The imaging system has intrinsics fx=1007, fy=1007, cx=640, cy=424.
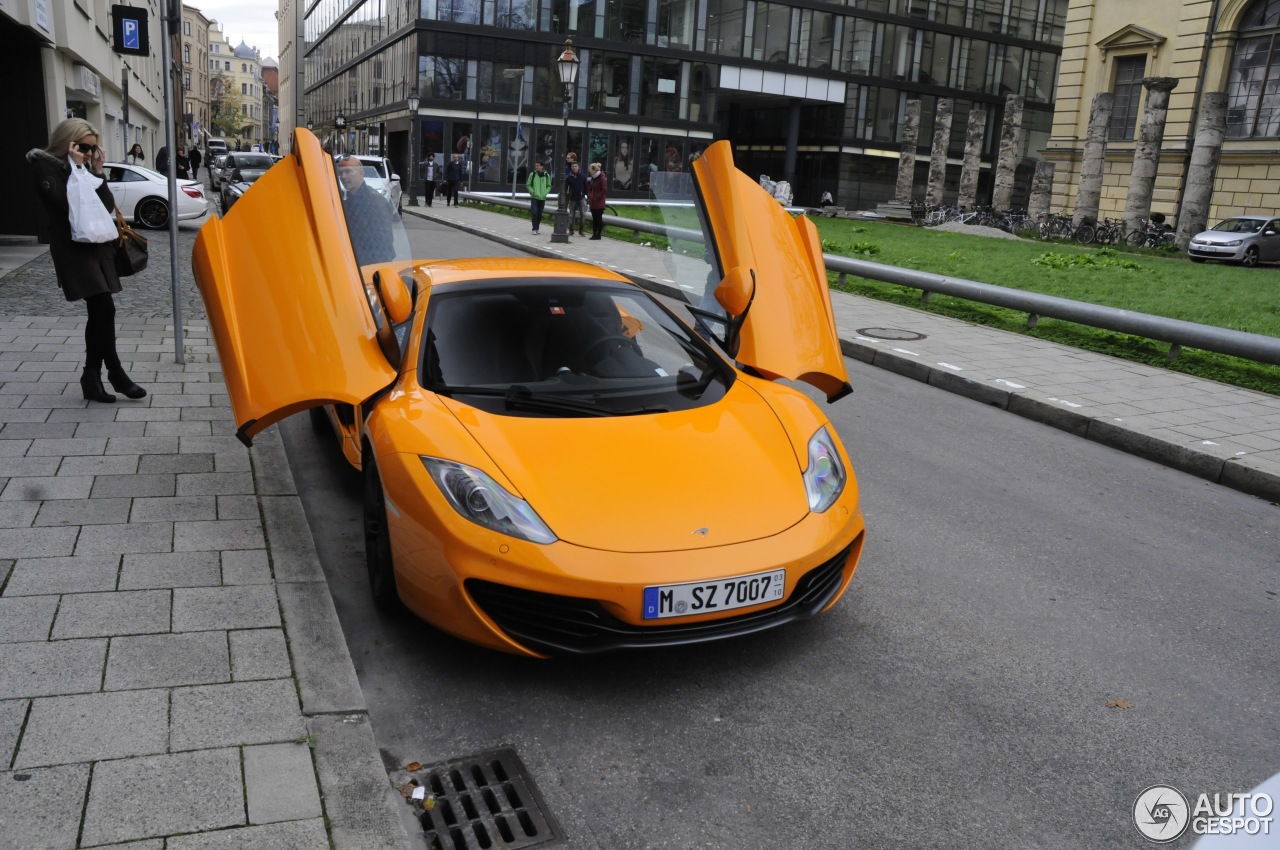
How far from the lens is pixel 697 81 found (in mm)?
51812

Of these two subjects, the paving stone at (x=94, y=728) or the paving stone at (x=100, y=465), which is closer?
the paving stone at (x=94, y=728)

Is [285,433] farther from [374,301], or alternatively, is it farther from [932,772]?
[932,772]

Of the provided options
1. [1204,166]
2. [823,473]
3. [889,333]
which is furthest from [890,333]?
[1204,166]

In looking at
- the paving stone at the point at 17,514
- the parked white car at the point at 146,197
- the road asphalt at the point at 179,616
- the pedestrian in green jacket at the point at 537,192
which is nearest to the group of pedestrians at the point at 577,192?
the pedestrian in green jacket at the point at 537,192

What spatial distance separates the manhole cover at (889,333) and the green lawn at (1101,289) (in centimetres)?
153

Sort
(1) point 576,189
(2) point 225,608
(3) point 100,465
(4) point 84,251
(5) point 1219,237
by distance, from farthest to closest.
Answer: (5) point 1219,237 → (1) point 576,189 → (4) point 84,251 → (3) point 100,465 → (2) point 225,608

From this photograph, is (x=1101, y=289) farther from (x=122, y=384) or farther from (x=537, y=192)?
(x=122, y=384)

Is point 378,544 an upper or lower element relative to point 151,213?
lower

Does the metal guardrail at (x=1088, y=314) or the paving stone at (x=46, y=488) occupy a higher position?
the metal guardrail at (x=1088, y=314)

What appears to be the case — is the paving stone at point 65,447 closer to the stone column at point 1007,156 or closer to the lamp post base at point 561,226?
the lamp post base at point 561,226

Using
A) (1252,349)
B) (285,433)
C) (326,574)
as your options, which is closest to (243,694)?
(326,574)

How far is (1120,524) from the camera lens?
18.6 ft

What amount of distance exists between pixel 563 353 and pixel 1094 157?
35136 millimetres

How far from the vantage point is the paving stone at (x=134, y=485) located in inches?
196
